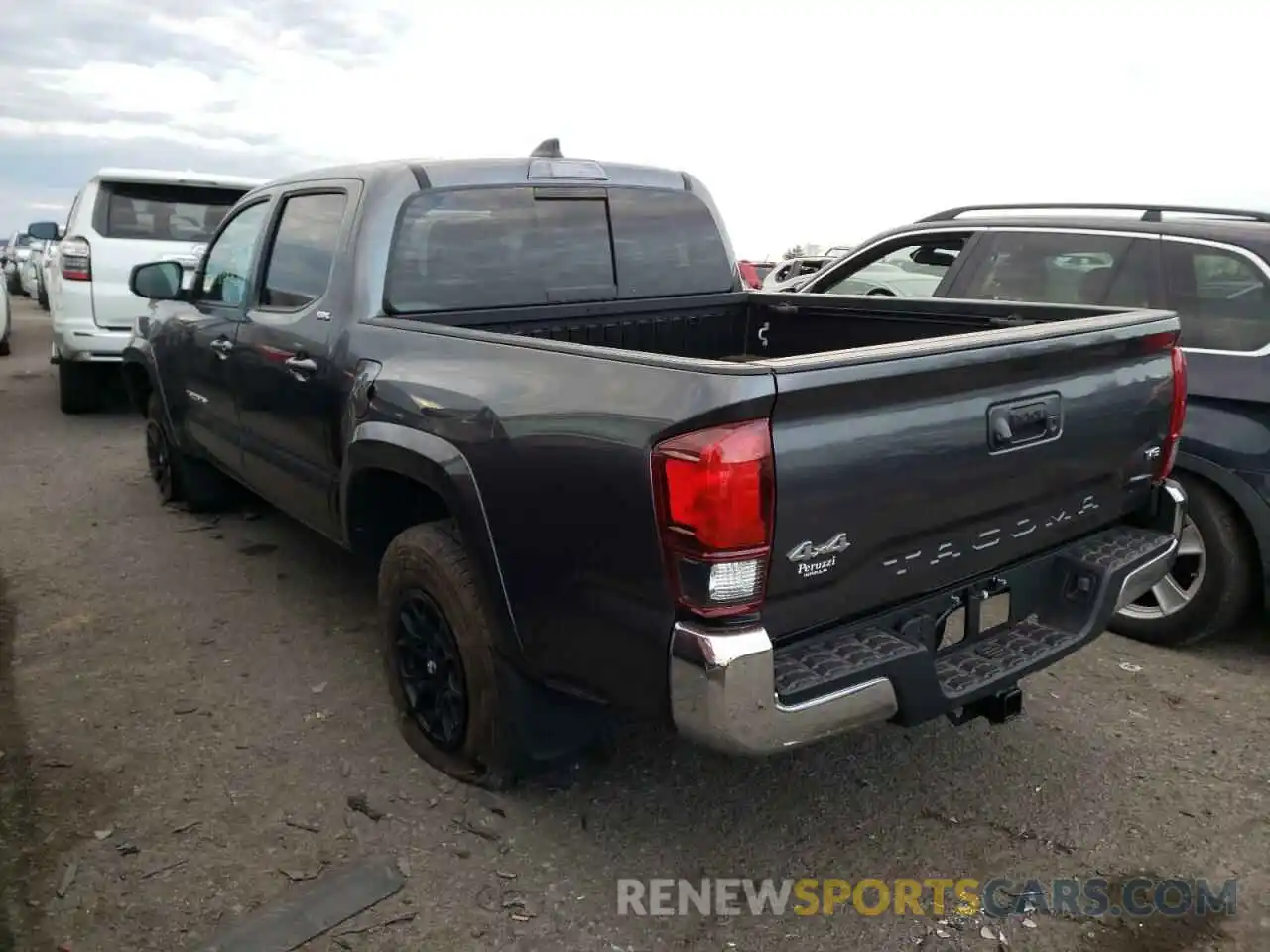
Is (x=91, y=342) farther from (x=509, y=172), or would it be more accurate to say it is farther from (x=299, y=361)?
(x=509, y=172)

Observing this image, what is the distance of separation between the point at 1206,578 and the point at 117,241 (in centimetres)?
803

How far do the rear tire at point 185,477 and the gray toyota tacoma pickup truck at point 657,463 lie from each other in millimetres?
1636

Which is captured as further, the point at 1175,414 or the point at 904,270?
the point at 904,270

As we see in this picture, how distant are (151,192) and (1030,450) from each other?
7.98 m

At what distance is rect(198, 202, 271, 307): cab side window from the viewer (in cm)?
468

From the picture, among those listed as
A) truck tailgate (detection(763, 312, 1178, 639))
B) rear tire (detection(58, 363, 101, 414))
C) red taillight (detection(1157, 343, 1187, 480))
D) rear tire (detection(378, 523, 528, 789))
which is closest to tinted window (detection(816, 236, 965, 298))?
red taillight (detection(1157, 343, 1187, 480))

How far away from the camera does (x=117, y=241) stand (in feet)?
27.6

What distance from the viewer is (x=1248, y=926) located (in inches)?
106

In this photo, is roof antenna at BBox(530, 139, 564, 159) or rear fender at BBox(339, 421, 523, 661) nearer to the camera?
rear fender at BBox(339, 421, 523, 661)

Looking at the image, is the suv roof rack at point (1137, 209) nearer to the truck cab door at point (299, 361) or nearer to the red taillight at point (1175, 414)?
the red taillight at point (1175, 414)

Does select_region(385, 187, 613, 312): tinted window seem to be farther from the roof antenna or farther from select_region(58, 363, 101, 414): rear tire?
select_region(58, 363, 101, 414): rear tire

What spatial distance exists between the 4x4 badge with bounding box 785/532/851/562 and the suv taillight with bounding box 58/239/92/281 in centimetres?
779

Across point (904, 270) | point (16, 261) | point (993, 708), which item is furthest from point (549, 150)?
point (16, 261)

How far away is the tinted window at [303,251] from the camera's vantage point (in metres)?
3.92
